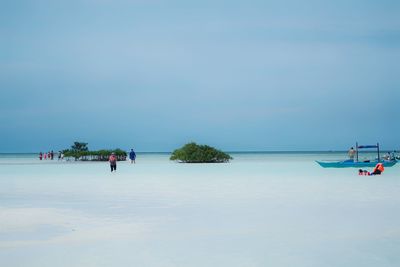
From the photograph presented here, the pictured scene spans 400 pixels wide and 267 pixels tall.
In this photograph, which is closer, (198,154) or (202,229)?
(202,229)

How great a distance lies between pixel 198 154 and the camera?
5022 centimetres

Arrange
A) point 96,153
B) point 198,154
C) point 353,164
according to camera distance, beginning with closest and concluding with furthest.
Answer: point 353,164 → point 198,154 → point 96,153

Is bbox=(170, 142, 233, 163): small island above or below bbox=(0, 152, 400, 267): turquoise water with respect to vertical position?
above

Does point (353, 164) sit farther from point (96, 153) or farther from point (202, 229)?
point (96, 153)

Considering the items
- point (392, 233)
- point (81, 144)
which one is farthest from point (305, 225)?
point (81, 144)

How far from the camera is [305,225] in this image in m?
10.1

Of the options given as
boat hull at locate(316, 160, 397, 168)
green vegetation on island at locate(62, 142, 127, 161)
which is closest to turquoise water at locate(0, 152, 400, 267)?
boat hull at locate(316, 160, 397, 168)

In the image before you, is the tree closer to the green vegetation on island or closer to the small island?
the green vegetation on island

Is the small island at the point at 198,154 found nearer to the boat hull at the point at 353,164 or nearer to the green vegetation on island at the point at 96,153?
the green vegetation on island at the point at 96,153

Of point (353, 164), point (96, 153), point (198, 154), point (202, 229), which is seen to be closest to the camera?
point (202, 229)

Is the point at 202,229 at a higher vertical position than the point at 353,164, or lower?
lower

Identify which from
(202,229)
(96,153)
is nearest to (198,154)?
(96,153)

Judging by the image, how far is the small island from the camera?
165ft

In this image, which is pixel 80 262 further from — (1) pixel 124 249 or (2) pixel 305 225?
(2) pixel 305 225
